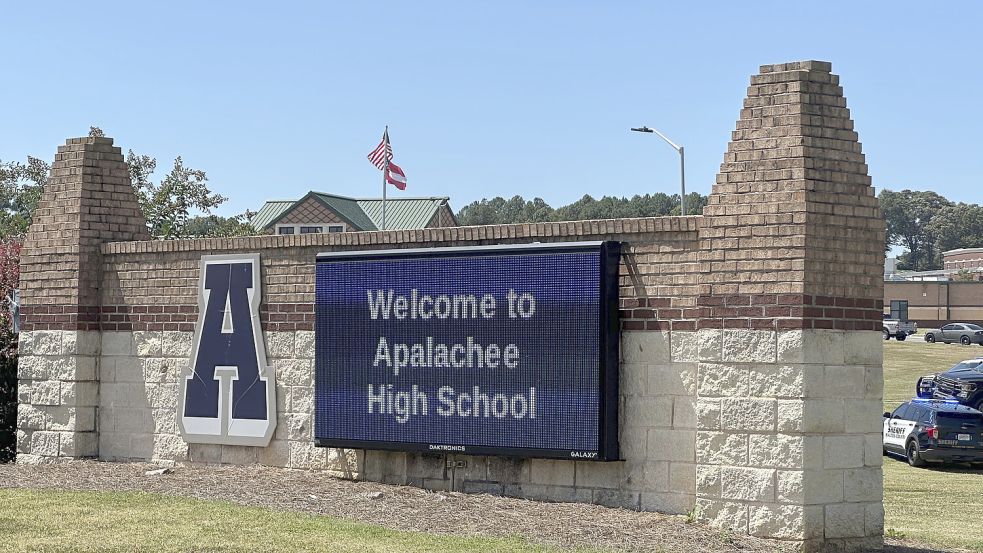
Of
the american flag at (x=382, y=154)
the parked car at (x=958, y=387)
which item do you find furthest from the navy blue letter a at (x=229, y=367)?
the american flag at (x=382, y=154)

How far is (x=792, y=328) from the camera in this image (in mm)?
11359

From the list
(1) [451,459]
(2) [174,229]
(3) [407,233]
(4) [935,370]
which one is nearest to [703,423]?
(1) [451,459]

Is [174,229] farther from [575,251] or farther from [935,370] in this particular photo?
[935,370]

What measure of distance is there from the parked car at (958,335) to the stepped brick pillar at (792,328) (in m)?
61.1

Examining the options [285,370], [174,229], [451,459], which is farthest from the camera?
[174,229]

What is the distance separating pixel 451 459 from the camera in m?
13.5

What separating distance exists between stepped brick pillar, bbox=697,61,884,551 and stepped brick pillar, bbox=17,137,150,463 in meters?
8.35

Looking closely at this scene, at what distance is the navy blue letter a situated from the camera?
14.8 meters

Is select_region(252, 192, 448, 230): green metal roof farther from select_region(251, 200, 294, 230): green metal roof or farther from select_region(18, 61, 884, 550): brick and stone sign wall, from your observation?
select_region(18, 61, 884, 550): brick and stone sign wall

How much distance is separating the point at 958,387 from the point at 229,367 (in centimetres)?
Result: 2123

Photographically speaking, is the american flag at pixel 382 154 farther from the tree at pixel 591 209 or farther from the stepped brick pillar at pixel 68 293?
the tree at pixel 591 209

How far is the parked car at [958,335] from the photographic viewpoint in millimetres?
69000

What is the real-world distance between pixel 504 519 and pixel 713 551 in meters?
2.08

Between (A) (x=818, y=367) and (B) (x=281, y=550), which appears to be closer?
(B) (x=281, y=550)
